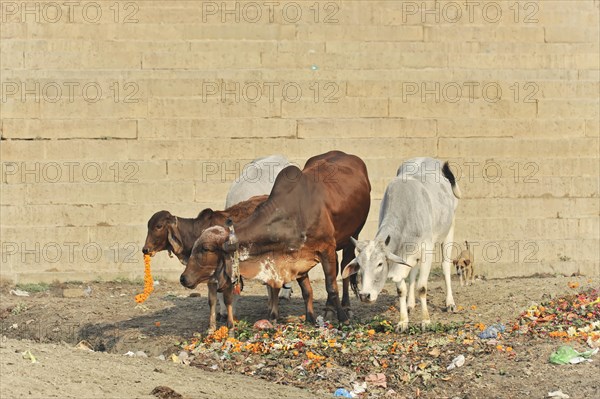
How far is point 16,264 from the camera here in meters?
17.3

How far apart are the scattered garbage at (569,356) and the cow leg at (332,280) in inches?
110

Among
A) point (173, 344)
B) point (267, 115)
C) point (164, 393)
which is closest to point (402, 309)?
point (173, 344)

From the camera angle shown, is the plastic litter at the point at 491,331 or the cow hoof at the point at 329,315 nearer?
the plastic litter at the point at 491,331

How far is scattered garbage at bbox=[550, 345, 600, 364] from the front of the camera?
11609mm

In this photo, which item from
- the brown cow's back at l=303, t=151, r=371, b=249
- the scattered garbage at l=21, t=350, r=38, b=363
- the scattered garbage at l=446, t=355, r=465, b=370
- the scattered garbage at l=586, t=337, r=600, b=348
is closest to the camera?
the scattered garbage at l=21, t=350, r=38, b=363

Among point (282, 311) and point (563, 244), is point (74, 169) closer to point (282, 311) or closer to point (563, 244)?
point (282, 311)

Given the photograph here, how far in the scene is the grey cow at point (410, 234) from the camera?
12406 mm

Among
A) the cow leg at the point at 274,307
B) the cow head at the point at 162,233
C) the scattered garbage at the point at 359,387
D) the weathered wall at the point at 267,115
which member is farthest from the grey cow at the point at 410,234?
the weathered wall at the point at 267,115

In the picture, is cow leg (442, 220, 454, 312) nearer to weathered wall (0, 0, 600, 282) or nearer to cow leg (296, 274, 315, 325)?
cow leg (296, 274, 315, 325)

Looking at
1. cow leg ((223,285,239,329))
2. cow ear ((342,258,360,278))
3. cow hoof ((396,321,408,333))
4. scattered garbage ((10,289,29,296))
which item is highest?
cow ear ((342,258,360,278))

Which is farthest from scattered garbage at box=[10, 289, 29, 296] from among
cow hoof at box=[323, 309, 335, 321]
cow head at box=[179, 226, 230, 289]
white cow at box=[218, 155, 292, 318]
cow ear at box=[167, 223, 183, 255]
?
cow hoof at box=[323, 309, 335, 321]

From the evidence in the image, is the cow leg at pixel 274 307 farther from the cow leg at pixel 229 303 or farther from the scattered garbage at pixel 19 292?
the scattered garbage at pixel 19 292

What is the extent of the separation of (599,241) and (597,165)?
50.6 inches

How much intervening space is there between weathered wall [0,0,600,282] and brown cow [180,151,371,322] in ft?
12.5
